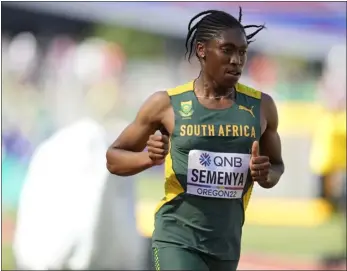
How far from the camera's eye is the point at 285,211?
15.1 m

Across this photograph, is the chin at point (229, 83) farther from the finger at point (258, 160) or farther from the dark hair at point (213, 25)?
the finger at point (258, 160)

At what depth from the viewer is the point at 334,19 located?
1435 centimetres

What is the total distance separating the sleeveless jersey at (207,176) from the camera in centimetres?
458

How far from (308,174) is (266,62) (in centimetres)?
191

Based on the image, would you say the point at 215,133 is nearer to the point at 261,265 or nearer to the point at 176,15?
the point at 261,265

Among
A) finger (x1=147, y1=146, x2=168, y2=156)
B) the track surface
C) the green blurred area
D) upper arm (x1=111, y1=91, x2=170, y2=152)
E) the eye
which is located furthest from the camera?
the green blurred area

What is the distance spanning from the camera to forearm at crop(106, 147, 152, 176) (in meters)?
4.62

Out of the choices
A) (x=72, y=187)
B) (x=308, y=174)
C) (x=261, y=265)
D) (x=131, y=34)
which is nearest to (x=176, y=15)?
(x=131, y=34)

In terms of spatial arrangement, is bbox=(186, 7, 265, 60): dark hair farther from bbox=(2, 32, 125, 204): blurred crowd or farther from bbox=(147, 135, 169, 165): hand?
bbox=(2, 32, 125, 204): blurred crowd

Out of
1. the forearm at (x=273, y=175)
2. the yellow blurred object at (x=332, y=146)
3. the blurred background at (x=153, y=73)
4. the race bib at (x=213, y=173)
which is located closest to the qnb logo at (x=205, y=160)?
the race bib at (x=213, y=173)

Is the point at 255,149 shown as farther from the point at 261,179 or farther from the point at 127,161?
the point at 127,161

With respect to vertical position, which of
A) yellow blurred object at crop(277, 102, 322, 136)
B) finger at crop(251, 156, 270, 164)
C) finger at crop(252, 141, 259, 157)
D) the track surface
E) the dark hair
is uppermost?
yellow blurred object at crop(277, 102, 322, 136)

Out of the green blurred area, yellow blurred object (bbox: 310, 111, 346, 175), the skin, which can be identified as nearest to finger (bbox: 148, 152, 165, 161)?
the skin

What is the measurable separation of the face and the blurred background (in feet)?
27.8
